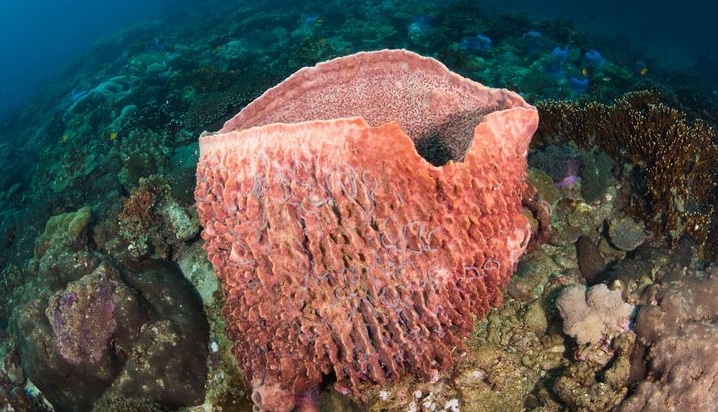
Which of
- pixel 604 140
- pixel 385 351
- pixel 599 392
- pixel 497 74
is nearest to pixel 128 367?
pixel 385 351

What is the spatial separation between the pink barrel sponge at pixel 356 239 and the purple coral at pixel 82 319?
1.46m

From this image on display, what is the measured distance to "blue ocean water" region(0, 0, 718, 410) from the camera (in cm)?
455

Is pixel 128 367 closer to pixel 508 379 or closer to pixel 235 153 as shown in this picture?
pixel 235 153

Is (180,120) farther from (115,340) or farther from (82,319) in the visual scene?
(115,340)

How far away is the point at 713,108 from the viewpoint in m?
11.7

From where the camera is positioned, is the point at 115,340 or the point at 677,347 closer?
the point at 677,347

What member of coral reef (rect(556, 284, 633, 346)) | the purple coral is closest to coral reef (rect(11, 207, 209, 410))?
the purple coral

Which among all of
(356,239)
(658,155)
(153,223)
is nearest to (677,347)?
(356,239)

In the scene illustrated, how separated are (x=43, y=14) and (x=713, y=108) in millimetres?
113339

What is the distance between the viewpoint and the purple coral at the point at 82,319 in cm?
354

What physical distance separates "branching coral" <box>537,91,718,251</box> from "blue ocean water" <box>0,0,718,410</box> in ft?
0.12

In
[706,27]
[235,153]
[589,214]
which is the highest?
[235,153]

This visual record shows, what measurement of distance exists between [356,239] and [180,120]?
8197 mm

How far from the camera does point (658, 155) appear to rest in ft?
14.8
